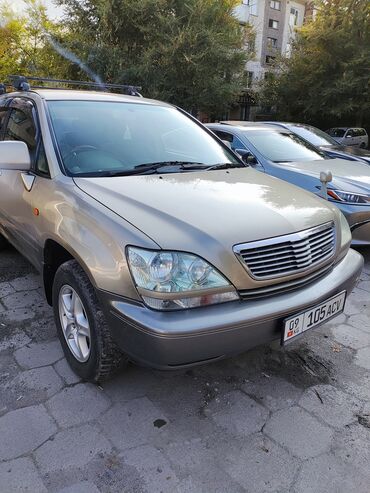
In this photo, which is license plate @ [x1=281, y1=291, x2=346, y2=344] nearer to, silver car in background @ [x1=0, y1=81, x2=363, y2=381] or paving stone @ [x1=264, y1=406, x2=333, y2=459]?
silver car in background @ [x1=0, y1=81, x2=363, y2=381]

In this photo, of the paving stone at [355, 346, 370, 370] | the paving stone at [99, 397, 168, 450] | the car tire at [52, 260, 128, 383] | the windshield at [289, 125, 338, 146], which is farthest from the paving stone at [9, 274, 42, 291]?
the windshield at [289, 125, 338, 146]

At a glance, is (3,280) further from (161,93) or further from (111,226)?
(161,93)

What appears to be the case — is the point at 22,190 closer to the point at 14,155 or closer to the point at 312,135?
the point at 14,155

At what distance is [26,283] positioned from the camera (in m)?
3.73

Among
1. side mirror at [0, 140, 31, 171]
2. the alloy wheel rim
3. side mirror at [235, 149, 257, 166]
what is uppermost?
side mirror at [0, 140, 31, 171]

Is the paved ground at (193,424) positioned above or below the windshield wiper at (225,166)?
below

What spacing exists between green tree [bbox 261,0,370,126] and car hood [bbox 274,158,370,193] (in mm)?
13806

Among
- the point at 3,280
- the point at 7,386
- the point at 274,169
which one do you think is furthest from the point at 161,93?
the point at 7,386

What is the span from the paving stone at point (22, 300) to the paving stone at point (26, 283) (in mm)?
99

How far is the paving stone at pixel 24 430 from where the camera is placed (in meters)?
1.94

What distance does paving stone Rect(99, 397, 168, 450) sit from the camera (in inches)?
79.5

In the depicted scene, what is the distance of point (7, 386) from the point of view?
238cm

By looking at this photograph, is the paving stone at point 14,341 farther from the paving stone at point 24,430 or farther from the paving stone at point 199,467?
the paving stone at point 199,467

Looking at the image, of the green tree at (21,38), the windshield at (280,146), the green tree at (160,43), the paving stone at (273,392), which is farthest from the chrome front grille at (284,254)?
the green tree at (21,38)
